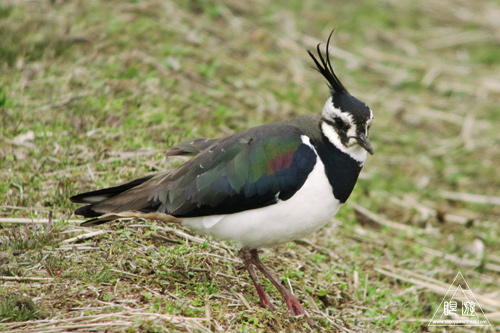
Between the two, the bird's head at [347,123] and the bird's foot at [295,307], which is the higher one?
the bird's head at [347,123]

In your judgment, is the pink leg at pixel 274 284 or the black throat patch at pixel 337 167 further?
the pink leg at pixel 274 284

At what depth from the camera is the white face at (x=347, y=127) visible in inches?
176

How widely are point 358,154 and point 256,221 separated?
34.6 inches

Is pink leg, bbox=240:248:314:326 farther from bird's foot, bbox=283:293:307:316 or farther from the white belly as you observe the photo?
the white belly

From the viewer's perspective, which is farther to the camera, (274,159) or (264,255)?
(264,255)

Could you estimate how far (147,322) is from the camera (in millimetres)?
3699

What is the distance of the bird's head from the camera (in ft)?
14.7

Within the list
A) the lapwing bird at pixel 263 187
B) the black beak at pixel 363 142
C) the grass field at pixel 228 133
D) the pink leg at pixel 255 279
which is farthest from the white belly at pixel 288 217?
the grass field at pixel 228 133

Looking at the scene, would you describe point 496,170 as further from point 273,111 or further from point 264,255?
point 264,255

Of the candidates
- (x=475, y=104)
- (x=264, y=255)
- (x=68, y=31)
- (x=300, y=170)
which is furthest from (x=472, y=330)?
(x=68, y=31)

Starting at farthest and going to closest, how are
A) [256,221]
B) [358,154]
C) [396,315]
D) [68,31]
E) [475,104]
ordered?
[475,104] → [68,31] → [396,315] → [358,154] → [256,221]

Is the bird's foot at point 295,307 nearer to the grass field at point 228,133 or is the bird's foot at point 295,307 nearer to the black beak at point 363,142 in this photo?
the grass field at point 228,133

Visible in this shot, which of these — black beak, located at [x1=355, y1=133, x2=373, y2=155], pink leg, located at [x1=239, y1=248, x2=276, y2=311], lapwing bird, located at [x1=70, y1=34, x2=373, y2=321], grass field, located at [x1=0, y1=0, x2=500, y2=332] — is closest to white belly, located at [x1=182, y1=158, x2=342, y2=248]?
lapwing bird, located at [x1=70, y1=34, x2=373, y2=321]

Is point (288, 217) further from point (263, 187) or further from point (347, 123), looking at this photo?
point (347, 123)
